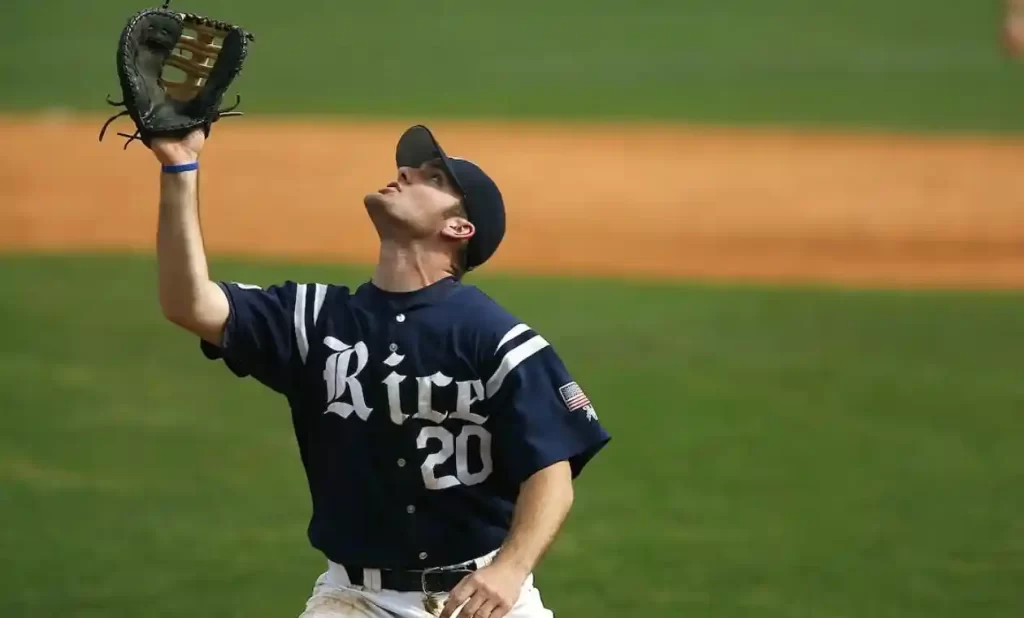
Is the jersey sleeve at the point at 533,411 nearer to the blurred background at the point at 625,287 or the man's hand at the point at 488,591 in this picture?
the man's hand at the point at 488,591

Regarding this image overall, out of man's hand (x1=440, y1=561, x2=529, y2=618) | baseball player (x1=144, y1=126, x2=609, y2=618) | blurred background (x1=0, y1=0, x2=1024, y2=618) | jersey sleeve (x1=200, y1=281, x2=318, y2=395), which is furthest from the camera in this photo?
blurred background (x1=0, y1=0, x2=1024, y2=618)

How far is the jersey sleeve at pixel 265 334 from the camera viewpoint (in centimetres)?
371

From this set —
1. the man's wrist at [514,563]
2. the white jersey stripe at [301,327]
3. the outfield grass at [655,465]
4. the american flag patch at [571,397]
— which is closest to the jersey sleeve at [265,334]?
the white jersey stripe at [301,327]

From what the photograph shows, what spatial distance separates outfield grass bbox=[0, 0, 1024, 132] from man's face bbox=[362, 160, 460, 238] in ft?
47.0

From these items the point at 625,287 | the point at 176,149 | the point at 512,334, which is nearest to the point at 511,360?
the point at 512,334

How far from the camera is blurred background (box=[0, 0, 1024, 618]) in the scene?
20.6ft

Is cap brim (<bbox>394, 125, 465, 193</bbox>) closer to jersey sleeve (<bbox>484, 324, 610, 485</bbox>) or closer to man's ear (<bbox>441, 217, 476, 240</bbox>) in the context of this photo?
man's ear (<bbox>441, 217, 476, 240</bbox>)

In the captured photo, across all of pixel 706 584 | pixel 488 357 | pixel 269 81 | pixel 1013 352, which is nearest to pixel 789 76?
pixel 269 81

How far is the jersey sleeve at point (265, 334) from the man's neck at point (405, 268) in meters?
0.20

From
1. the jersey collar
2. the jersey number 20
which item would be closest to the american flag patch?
the jersey number 20

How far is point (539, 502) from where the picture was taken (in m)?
3.50

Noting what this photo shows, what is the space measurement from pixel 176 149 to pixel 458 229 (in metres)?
0.70

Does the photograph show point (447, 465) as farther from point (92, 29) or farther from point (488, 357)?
point (92, 29)

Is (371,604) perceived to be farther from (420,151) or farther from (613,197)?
A: (613,197)
